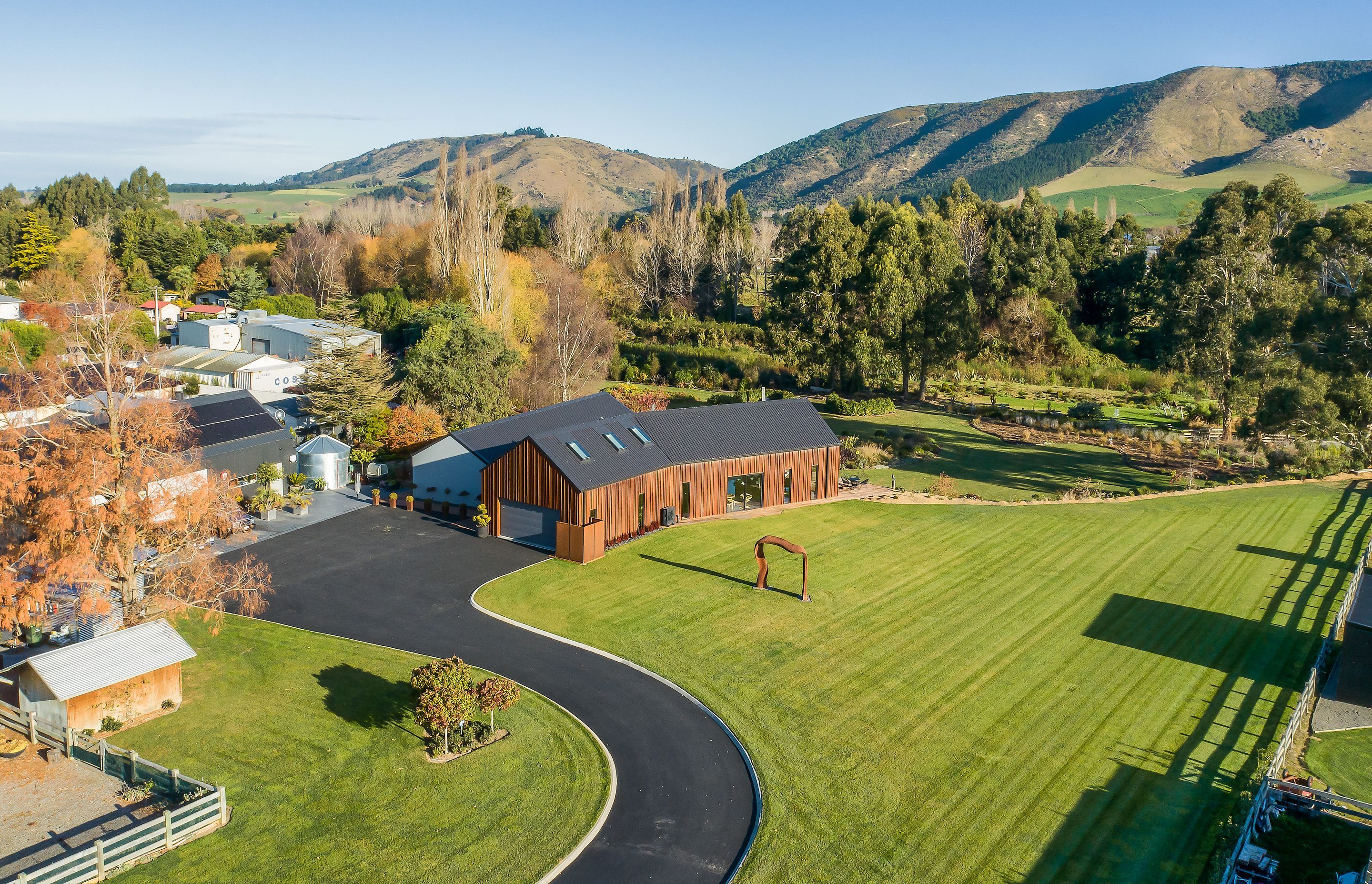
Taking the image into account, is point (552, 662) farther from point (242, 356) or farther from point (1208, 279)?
point (1208, 279)

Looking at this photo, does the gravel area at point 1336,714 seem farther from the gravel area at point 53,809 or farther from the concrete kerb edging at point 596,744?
the gravel area at point 53,809

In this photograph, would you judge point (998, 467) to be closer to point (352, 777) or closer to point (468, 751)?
point (468, 751)

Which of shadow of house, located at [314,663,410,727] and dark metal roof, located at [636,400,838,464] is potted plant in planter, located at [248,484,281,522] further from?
dark metal roof, located at [636,400,838,464]

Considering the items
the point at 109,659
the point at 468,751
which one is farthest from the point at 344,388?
the point at 468,751

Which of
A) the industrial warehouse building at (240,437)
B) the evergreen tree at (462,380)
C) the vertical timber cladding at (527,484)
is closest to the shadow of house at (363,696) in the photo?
the vertical timber cladding at (527,484)

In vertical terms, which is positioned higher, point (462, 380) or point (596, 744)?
point (462, 380)

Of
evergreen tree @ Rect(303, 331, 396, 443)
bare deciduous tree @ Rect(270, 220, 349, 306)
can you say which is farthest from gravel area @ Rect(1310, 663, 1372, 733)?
bare deciduous tree @ Rect(270, 220, 349, 306)
